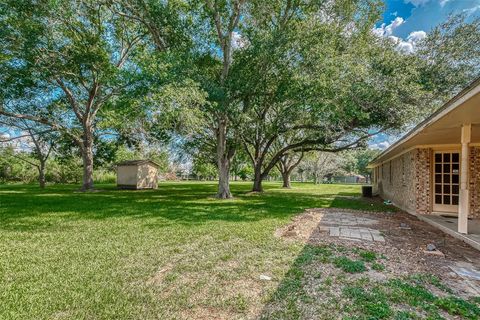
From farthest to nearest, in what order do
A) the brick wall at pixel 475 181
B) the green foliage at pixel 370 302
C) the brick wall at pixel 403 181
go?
the brick wall at pixel 403 181 → the brick wall at pixel 475 181 → the green foliage at pixel 370 302

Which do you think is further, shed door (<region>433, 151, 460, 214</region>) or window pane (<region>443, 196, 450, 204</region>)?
window pane (<region>443, 196, 450, 204</region>)

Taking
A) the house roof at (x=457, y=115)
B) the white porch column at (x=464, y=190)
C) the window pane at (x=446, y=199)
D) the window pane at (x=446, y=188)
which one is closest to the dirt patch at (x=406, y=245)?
Result: the white porch column at (x=464, y=190)

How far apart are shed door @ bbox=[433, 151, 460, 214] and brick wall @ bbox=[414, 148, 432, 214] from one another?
189 millimetres

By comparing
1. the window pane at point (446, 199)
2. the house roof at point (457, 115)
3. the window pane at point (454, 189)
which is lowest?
the window pane at point (446, 199)

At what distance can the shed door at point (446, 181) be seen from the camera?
338 inches

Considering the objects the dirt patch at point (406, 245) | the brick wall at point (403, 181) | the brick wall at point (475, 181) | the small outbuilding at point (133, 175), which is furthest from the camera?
the small outbuilding at point (133, 175)

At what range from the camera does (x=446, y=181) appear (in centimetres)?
878

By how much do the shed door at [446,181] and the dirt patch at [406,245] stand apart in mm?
1500

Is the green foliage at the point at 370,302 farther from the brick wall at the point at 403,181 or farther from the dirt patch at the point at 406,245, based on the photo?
the brick wall at the point at 403,181

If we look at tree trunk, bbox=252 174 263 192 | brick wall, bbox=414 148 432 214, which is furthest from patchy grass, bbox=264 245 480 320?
tree trunk, bbox=252 174 263 192

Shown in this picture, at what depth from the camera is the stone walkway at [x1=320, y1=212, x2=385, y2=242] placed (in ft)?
19.1

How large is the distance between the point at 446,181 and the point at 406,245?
5022 millimetres

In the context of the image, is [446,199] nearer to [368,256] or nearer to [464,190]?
[464,190]

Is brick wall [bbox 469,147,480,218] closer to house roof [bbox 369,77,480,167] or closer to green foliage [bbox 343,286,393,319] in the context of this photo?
house roof [bbox 369,77,480,167]
